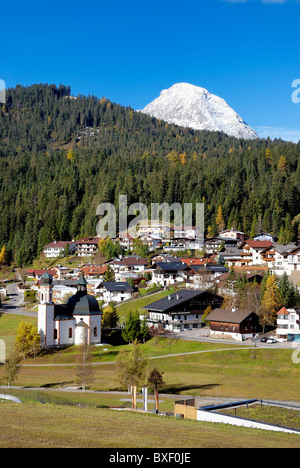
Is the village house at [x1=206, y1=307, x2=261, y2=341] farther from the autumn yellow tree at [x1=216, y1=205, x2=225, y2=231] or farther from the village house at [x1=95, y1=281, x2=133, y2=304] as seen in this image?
the autumn yellow tree at [x1=216, y1=205, x2=225, y2=231]

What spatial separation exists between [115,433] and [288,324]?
147 ft

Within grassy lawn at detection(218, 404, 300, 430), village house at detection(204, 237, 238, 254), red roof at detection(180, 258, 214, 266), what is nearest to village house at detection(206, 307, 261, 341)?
grassy lawn at detection(218, 404, 300, 430)

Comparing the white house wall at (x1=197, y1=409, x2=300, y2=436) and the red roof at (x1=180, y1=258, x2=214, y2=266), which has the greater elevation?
the red roof at (x1=180, y1=258, x2=214, y2=266)

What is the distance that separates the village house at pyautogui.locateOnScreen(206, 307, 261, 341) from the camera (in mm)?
63656

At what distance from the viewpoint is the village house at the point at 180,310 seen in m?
71.6

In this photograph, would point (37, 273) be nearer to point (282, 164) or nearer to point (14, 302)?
point (14, 302)

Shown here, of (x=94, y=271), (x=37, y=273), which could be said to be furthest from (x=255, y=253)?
(x=37, y=273)

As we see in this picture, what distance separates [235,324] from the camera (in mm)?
63781

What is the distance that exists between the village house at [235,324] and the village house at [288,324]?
Answer: 12.3 ft

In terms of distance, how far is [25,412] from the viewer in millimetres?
24812

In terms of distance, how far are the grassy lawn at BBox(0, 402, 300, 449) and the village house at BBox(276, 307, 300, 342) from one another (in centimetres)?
3796

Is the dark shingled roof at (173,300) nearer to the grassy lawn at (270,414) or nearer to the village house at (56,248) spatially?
the grassy lawn at (270,414)
